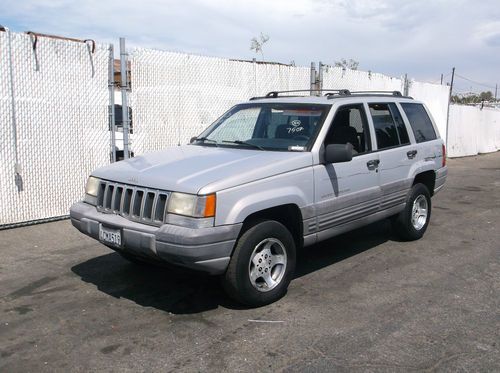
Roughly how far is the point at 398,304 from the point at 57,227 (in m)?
4.93

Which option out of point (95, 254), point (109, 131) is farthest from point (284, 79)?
point (95, 254)

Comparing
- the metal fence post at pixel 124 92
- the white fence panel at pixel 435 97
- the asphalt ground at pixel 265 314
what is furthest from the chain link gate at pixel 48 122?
the white fence panel at pixel 435 97

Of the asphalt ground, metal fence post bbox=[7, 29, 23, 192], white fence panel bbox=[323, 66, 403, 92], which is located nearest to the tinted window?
the asphalt ground

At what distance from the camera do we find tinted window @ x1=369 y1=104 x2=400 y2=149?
19.1 ft

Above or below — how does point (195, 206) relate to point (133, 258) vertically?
above

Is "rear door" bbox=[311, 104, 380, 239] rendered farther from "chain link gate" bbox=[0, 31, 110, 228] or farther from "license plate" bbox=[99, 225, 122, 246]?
"chain link gate" bbox=[0, 31, 110, 228]

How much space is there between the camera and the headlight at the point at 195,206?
3977 millimetres

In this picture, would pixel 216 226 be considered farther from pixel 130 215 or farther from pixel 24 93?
pixel 24 93

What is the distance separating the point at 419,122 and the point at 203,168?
354cm

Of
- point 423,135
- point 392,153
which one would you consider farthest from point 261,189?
point 423,135

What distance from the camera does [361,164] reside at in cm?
543

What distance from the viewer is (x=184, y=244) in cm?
392

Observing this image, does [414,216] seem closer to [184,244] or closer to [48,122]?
[184,244]

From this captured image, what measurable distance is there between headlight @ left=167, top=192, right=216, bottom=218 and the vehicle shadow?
62cm
